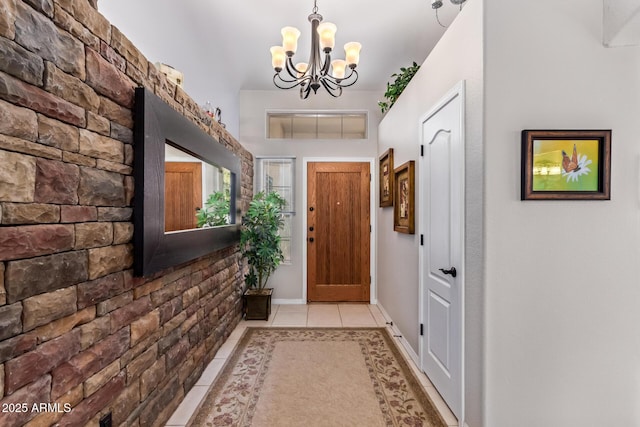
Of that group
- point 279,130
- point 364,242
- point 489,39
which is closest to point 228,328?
point 364,242

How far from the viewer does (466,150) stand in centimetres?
186

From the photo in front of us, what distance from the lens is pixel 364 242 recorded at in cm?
461

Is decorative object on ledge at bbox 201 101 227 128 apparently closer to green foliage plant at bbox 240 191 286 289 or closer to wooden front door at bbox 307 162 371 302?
green foliage plant at bbox 240 191 286 289

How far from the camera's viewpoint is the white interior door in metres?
1.93

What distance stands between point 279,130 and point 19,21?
12.4 feet

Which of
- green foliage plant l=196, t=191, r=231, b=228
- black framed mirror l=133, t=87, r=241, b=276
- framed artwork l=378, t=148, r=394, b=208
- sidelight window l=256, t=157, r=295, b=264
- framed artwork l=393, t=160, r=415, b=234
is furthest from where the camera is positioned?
sidelight window l=256, t=157, r=295, b=264

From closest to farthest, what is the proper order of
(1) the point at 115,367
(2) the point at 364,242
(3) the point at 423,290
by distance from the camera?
1. (1) the point at 115,367
2. (3) the point at 423,290
3. (2) the point at 364,242

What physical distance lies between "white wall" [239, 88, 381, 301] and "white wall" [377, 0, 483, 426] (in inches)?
44.3

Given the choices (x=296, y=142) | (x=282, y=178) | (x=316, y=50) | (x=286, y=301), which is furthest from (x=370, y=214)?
(x=316, y=50)

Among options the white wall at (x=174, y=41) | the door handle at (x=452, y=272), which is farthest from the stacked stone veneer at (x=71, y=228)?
the door handle at (x=452, y=272)

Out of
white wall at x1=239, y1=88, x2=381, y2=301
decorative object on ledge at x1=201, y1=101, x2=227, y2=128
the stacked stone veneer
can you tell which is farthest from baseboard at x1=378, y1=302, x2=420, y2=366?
decorative object on ledge at x1=201, y1=101, x2=227, y2=128

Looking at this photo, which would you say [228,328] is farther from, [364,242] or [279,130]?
[279,130]

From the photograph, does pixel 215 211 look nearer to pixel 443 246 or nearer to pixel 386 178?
pixel 443 246

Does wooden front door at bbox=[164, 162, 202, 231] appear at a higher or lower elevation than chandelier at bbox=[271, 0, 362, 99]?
Answer: lower
